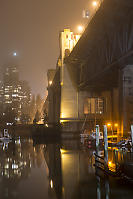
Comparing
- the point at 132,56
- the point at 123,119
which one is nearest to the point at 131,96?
the point at 123,119

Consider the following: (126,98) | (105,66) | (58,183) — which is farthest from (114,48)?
(58,183)

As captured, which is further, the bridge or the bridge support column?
the bridge support column

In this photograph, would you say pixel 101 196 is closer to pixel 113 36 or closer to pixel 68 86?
pixel 113 36

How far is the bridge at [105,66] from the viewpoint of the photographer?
915 inches

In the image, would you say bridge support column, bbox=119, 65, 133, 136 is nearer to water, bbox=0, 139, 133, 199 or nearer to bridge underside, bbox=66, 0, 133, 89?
bridge underside, bbox=66, 0, 133, 89

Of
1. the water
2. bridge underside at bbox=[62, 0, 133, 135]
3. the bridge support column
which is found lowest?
the water

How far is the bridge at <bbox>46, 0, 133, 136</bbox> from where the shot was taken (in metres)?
23.2

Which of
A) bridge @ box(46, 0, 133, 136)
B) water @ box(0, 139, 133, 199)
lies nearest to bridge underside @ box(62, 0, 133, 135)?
bridge @ box(46, 0, 133, 136)

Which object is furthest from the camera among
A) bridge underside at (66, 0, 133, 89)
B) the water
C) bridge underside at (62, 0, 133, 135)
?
bridge underside at (62, 0, 133, 135)

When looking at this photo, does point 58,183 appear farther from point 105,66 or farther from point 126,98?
point 105,66

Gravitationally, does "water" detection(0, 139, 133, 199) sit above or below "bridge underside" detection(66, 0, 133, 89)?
below

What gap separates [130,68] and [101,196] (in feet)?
64.8

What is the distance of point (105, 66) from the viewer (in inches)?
1135

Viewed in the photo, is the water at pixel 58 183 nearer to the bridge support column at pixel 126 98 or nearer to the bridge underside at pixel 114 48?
the bridge support column at pixel 126 98
